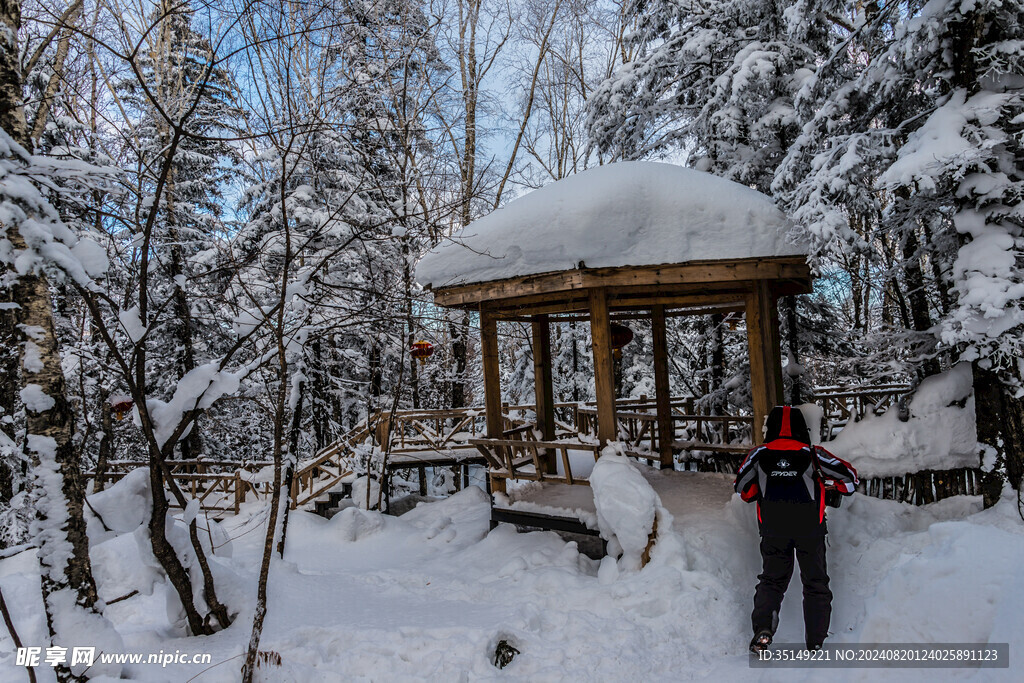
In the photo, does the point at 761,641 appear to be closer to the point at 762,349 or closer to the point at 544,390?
the point at 762,349

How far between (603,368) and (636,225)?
154cm

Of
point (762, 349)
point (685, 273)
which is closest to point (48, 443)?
point (685, 273)

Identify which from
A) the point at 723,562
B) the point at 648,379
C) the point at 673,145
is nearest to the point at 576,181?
the point at 723,562

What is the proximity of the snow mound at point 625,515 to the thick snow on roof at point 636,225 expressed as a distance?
83.2 inches

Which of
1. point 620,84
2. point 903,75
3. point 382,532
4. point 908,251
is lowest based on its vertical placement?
point 382,532

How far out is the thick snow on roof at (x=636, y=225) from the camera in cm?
536

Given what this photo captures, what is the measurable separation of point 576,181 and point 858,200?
3.07m

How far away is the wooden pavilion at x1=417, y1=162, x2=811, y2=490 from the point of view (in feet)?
17.6

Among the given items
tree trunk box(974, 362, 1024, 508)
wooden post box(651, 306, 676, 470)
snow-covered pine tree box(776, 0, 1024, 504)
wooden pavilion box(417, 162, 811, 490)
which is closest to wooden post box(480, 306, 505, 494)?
wooden pavilion box(417, 162, 811, 490)

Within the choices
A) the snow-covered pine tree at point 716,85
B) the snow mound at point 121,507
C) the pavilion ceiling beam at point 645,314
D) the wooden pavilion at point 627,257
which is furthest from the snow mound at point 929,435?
the snow mound at point 121,507

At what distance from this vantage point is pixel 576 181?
6000mm

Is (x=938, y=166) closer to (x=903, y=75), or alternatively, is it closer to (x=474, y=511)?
(x=903, y=75)

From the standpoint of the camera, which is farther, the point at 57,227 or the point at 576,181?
the point at 576,181

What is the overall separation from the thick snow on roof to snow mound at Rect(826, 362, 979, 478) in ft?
7.30
